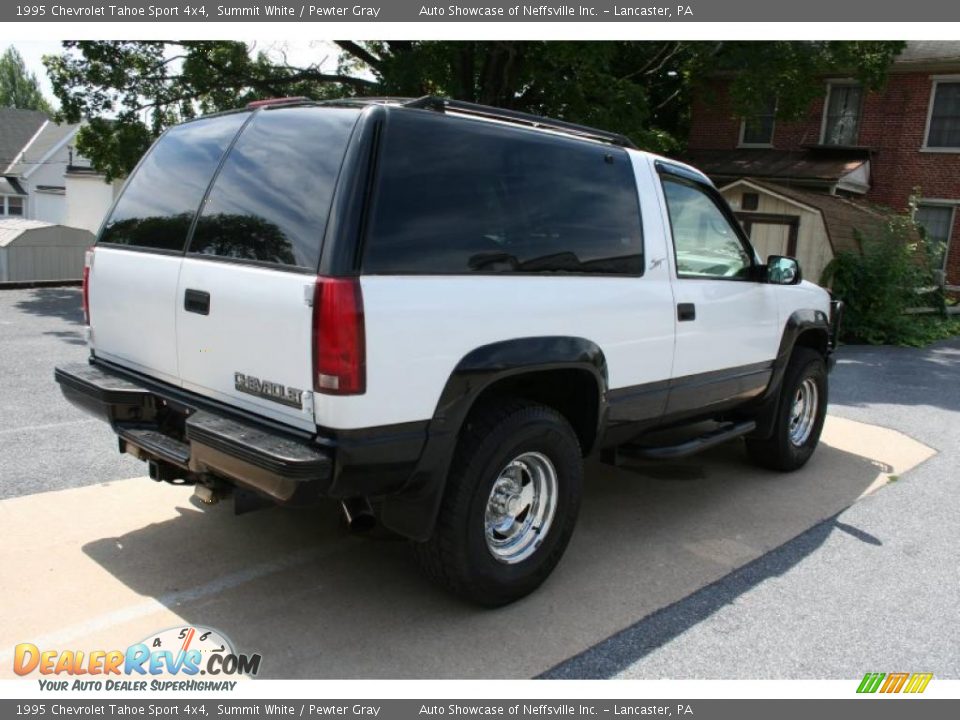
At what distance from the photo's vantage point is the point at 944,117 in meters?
20.3

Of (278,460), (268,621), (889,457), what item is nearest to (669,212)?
(278,460)

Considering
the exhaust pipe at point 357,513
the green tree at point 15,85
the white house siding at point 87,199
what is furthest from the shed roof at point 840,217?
the green tree at point 15,85

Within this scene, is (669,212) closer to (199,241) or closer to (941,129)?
(199,241)

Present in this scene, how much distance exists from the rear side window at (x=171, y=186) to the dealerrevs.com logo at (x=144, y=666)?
1.69 m

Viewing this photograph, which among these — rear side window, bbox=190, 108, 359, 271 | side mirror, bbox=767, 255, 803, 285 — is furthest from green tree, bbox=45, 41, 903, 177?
rear side window, bbox=190, 108, 359, 271

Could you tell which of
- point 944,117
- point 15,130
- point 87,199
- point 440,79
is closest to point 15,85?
point 15,130

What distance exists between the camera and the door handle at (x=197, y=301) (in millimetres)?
3205

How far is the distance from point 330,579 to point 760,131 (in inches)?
877

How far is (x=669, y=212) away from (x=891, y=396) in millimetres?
6408

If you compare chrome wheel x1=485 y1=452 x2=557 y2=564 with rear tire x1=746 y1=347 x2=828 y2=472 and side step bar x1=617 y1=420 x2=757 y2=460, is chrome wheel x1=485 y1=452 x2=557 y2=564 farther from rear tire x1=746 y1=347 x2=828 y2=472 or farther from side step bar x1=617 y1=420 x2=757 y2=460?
rear tire x1=746 y1=347 x2=828 y2=472

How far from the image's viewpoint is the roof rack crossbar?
3266mm

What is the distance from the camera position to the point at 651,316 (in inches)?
162

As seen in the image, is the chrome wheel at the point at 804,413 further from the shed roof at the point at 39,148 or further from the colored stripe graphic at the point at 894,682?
the shed roof at the point at 39,148

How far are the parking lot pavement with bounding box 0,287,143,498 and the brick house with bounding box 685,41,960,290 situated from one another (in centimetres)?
1664
